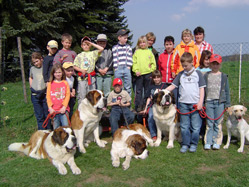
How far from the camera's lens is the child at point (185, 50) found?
5.37 meters

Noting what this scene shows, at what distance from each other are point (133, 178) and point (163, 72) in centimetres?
307

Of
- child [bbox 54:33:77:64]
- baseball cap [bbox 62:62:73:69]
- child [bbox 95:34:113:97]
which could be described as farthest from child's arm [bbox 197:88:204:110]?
child [bbox 54:33:77:64]

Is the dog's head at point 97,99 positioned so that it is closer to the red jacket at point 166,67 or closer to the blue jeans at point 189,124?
the blue jeans at point 189,124

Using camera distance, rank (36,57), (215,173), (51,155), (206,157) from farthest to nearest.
Result: (36,57), (206,157), (51,155), (215,173)

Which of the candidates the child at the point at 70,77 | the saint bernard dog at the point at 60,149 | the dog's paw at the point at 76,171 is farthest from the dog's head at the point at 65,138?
the child at the point at 70,77

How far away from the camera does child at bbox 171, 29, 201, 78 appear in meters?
5.37

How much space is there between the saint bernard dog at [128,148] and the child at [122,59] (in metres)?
1.98

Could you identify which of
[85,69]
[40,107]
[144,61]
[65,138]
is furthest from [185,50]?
[40,107]

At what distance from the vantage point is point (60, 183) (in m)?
3.30

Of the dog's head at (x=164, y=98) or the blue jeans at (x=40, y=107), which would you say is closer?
the dog's head at (x=164, y=98)

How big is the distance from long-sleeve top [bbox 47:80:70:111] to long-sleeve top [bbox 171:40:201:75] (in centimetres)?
267

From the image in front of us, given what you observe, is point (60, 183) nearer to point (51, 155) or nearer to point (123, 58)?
point (51, 155)

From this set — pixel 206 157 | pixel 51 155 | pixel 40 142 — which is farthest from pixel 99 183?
pixel 206 157

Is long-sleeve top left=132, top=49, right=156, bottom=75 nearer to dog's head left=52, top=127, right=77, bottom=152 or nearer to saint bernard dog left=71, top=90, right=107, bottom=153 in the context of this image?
saint bernard dog left=71, top=90, right=107, bottom=153
